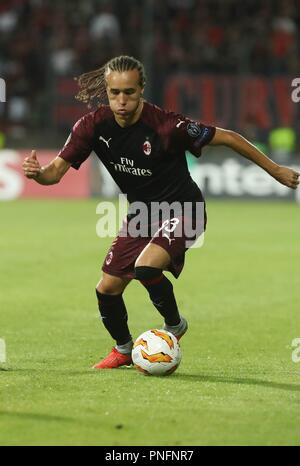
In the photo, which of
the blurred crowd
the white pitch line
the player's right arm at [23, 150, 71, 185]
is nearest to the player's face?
the player's right arm at [23, 150, 71, 185]

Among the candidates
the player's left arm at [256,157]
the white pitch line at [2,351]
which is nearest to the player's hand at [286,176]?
the player's left arm at [256,157]

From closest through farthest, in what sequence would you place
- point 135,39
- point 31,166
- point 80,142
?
point 31,166, point 80,142, point 135,39

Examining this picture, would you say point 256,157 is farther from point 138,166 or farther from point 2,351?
point 2,351

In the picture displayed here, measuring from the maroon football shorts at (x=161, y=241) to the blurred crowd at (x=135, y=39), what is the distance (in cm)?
1391

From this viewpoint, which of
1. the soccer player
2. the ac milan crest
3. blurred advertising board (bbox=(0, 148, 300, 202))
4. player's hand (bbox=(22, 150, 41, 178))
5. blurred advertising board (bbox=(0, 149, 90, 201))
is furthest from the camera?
blurred advertising board (bbox=(0, 149, 90, 201))

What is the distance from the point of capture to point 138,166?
754 cm

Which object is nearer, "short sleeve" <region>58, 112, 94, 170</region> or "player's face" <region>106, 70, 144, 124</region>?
"player's face" <region>106, 70, 144, 124</region>

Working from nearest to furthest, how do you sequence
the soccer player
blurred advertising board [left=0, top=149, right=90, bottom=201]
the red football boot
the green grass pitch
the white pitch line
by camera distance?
1. the green grass pitch
2. the soccer player
3. the red football boot
4. the white pitch line
5. blurred advertising board [left=0, top=149, right=90, bottom=201]

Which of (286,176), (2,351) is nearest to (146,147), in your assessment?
(286,176)

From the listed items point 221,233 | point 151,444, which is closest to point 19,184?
point 221,233

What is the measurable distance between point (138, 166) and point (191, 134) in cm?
A: 41

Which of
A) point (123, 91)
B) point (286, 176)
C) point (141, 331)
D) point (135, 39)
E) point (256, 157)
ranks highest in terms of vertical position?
point (135, 39)

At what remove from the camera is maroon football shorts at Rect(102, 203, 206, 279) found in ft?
24.7

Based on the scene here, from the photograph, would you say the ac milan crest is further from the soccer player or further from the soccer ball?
the soccer ball
